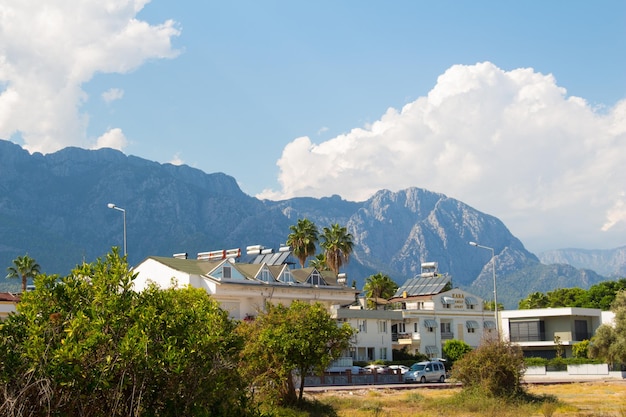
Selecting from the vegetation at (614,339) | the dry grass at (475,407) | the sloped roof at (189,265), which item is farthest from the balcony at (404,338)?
the dry grass at (475,407)

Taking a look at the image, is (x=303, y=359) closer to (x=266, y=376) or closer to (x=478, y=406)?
(x=266, y=376)

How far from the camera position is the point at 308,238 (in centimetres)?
9719

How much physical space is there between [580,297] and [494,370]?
10125cm

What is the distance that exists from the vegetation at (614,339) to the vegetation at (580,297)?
196 ft

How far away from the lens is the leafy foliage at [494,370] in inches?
1404

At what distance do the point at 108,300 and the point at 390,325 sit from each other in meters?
78.1

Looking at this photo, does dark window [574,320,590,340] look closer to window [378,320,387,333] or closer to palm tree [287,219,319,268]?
window [378,320,387,333]

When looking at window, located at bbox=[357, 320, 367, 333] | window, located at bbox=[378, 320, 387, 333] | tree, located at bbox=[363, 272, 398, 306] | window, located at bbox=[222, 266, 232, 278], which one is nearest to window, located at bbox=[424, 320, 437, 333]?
window, located at bbox=[378, 320, 387, 333]

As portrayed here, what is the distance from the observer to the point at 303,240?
318 ft

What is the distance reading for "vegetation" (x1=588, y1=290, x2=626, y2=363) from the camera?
199ft

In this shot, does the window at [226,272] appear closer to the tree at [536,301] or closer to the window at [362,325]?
the window at [362,325]

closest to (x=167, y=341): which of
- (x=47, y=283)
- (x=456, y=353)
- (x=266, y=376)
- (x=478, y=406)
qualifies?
(x=47, y=283)

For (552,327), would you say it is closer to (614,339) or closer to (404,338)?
(404,338)

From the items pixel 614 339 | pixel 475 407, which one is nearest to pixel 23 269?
pixel 614 339
